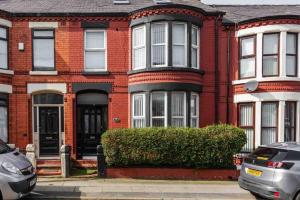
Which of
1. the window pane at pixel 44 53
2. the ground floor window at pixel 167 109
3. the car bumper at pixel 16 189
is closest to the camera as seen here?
the car bumper at pixel 16 189

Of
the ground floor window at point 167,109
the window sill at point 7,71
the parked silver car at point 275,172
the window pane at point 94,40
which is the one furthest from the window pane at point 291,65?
the window sill at point 7,71

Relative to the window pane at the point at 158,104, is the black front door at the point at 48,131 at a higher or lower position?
lower

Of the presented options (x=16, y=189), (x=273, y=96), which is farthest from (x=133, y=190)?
(x=273, y=96)

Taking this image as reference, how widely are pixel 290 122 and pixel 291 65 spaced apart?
240 centimetres

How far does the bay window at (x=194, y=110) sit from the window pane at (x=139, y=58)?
2524 millimetres

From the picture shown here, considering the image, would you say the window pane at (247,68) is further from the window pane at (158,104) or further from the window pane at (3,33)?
the window pane at (3,33)

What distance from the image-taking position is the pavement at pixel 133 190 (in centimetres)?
932

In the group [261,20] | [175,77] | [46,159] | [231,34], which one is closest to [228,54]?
[231,34]

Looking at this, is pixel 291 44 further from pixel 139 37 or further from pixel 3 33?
pixel 3 33

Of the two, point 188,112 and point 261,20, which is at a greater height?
point 261,20

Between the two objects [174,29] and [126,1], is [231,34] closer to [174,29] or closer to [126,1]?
[174,29]

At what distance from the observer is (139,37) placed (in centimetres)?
1483

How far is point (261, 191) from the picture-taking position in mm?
8141

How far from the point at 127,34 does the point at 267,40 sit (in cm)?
598
